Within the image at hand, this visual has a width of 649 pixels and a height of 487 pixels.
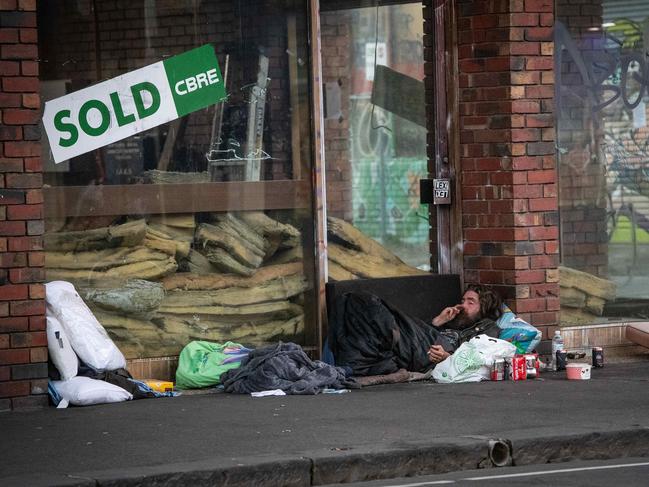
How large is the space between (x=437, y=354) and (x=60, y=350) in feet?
9.42

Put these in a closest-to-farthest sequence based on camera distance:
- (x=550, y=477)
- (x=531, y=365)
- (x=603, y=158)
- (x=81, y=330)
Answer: (x=550, y=477)
(x=81, y=330)
(x=531, y=365)
(x=603, y=158)

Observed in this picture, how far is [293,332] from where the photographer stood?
1077 cm

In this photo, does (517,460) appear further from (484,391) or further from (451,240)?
(451,240)

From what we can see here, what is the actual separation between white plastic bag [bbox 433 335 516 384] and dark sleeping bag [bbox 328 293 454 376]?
23cm

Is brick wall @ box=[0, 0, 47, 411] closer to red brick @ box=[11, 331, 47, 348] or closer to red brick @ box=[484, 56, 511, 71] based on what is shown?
red brick @ box=[11, 331, 47, 348]

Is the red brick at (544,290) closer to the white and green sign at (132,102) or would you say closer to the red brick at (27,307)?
the white and green sign at (132,102)

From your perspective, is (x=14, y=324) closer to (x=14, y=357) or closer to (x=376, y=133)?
(x=14, y=357)

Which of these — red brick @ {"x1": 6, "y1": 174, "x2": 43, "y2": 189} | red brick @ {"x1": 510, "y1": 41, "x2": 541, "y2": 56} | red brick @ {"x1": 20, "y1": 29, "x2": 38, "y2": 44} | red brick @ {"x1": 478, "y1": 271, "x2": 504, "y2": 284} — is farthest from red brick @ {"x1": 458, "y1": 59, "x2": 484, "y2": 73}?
red brick @ {"x1": 6, "y1": 174, "x2": 43, "y2": 189}

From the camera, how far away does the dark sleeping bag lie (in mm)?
10328

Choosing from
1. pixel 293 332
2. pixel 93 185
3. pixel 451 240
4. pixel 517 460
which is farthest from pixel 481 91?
pixel 517 460

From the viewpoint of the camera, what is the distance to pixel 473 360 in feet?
33.7

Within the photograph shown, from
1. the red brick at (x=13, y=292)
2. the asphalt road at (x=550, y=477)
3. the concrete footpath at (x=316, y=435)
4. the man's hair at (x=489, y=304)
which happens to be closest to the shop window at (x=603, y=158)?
the man's hair at (x=489, y=304)

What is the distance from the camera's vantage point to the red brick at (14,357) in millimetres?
9211

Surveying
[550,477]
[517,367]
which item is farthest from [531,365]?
[550,477]
